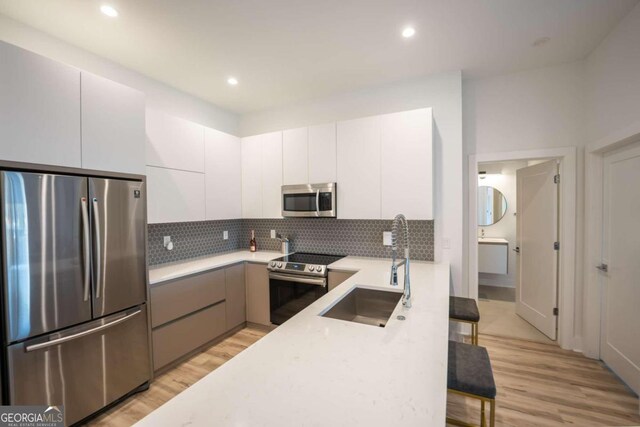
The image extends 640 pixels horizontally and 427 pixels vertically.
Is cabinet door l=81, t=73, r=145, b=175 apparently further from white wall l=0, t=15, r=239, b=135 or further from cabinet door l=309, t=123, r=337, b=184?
cabinet door l=309, t=123, r=337, b=184

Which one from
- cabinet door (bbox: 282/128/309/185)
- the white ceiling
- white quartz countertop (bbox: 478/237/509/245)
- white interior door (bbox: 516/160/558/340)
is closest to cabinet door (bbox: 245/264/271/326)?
cabinet door (bbox: 282/128/309/185)

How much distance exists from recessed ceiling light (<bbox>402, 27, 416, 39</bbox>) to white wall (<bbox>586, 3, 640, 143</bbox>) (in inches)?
59.1

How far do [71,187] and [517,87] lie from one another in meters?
3.97

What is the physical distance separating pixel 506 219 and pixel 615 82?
3.07 meters

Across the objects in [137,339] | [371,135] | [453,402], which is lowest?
[453,402]

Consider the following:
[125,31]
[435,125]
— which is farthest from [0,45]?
[435,125]

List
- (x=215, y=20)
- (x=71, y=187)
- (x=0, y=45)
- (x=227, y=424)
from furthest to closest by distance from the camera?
(x=215, y=20), (x=71, y=187), (x=0, y=45), (x=227, y=424)

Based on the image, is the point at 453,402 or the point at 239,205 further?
the point at 239,205

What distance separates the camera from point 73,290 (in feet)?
5.72

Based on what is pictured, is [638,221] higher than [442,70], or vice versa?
[442,70]

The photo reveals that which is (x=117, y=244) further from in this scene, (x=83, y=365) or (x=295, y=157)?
(x=295, y=157)

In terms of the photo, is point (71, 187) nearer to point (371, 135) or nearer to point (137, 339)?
point (137, 339)

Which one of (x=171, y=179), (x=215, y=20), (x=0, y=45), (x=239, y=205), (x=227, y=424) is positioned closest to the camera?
(x=227, y=424)

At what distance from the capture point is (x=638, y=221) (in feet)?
6.64
